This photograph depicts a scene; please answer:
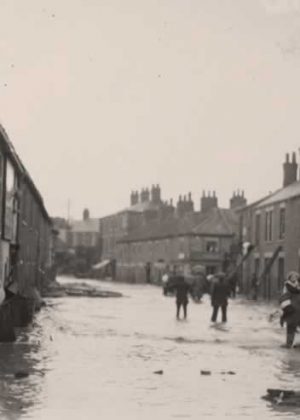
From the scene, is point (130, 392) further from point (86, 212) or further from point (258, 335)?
point (86, 212)

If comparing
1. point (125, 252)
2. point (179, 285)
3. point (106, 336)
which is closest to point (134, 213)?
point (125, 252)

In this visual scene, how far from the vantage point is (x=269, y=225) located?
5053cm

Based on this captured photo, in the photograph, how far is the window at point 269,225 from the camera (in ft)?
164

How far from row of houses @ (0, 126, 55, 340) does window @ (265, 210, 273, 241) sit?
16.3 m

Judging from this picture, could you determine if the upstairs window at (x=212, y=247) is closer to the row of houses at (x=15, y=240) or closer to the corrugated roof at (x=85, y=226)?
the row of houses at (x=15, y=240)

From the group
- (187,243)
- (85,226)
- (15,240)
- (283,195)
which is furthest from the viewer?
(85,226)

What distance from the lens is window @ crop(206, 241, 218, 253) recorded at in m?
79.9

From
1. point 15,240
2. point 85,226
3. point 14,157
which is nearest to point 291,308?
point 14,157

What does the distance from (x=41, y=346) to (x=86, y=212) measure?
14100 cm

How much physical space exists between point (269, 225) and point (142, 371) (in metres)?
37.6

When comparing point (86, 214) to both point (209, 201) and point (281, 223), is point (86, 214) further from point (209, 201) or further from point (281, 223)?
point (281, 223)

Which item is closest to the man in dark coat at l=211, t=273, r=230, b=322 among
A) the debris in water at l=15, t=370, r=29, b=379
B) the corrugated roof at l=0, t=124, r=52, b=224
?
the corrugated roof at l=0, t=124, r=52, b=224

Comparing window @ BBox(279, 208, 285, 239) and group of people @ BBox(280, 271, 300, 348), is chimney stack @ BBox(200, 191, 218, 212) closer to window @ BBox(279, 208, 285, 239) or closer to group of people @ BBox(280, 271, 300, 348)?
window @ BBox(279, 208, 285, 239)

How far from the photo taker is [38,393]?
10992 mm
